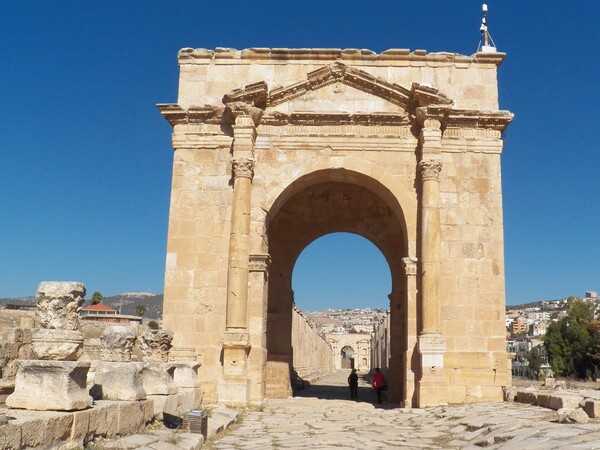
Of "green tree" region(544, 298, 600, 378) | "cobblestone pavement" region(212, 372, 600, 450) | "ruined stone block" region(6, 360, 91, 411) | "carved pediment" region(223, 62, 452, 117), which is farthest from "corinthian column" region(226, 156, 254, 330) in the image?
"green tree" region(544, 298, 600, 378)

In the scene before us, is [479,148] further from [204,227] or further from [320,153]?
[204,227]

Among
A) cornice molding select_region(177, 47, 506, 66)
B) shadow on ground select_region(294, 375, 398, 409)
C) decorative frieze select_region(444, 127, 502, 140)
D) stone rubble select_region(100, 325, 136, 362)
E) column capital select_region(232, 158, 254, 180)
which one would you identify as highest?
cornice molding select_region(177, 47, 506, 66)

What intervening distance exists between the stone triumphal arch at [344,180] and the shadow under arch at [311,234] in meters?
3.69

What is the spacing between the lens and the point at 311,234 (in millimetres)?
19578

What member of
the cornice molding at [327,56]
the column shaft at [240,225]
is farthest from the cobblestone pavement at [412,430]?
the cornice molding at [327,56]

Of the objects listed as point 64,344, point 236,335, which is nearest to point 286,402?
point 236,335

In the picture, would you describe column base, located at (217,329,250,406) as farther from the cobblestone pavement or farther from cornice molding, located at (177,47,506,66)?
cornice molding, located at (177,47,506,66)

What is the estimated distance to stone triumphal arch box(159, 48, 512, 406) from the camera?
13.5m

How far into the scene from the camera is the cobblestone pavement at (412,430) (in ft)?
22.5

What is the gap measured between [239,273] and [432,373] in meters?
4.37

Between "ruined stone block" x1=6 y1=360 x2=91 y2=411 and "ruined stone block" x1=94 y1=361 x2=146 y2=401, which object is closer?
"ruined stone block" x1=6 y1=360 x2=91 y2=411

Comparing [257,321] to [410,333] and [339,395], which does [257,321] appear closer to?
[410,333]

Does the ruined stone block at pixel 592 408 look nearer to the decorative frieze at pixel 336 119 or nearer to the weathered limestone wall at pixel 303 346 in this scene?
the decorative frieze at pixel 336 119

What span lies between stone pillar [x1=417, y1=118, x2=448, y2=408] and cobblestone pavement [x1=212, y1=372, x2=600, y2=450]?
0.69 meters
